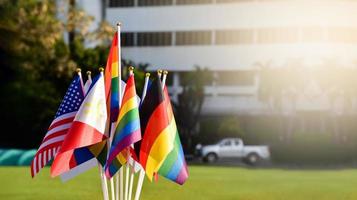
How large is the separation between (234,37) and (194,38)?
11.0 feet

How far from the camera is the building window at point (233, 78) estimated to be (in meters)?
57.6

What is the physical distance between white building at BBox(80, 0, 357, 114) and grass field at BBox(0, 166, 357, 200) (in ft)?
104

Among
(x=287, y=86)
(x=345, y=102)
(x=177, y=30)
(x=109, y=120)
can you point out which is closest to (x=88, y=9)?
(x=177, y=30)

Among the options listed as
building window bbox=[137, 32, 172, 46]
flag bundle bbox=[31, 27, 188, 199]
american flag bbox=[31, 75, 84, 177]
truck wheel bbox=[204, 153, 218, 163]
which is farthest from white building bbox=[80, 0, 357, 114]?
flag bundle bbox=[31, 27, 188, 199]

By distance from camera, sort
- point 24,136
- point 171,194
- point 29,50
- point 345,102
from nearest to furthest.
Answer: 1. point 171,194
2. point 29,50
3. point 24,136
4. point 345,102

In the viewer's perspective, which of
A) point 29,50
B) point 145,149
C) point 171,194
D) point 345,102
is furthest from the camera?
point 345,102

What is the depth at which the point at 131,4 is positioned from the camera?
59.0m

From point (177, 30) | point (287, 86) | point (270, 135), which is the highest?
point (177, 30)

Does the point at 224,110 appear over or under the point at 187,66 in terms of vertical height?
under

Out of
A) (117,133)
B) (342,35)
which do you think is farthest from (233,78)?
(117,133)

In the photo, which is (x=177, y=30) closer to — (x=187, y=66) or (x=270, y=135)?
(x=187, y=66)

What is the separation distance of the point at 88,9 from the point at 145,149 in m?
50.0

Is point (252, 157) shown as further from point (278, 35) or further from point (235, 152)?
point (278, 35)

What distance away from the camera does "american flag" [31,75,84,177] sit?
32.9 feet
